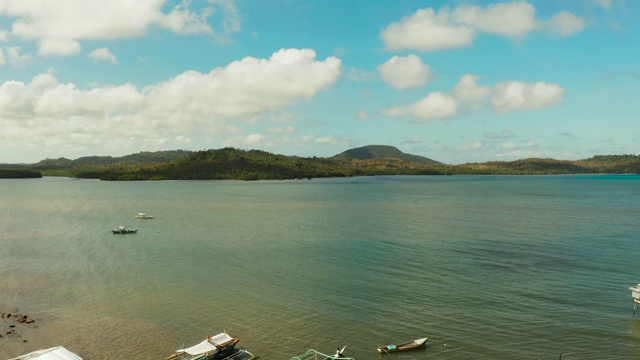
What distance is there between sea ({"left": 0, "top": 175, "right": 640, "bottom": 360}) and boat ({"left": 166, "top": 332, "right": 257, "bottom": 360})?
1.59 meters

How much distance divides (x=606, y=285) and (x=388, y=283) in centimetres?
2410

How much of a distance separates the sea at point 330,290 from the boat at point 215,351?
62.7 inches

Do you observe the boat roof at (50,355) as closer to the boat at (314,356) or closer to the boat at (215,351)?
the boat at (215,351)

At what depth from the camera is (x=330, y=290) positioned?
47.8m

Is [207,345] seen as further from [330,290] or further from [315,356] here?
[330,290]

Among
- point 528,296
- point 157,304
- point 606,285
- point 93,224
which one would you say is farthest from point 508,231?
point 93,224

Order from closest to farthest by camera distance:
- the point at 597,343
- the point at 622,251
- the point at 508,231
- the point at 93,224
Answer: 1. the point at 597,343
2. the point at 622,251
3. the point at 508,231
4. the point at 93,224

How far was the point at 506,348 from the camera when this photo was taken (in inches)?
1315

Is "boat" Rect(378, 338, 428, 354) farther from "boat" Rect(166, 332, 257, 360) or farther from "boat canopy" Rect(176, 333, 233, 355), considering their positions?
"boat canopy" Rect(176, 333, 233, 355)

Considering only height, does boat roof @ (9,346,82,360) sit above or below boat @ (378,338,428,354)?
above

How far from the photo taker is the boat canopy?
31.5 m

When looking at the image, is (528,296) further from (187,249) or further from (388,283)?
(187,249)

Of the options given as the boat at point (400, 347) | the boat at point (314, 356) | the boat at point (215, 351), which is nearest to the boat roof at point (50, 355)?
the boat at point (215, 351)

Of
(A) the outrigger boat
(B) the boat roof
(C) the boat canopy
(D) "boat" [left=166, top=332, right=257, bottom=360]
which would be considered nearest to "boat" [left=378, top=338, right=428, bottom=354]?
(A) the outrigger boat
